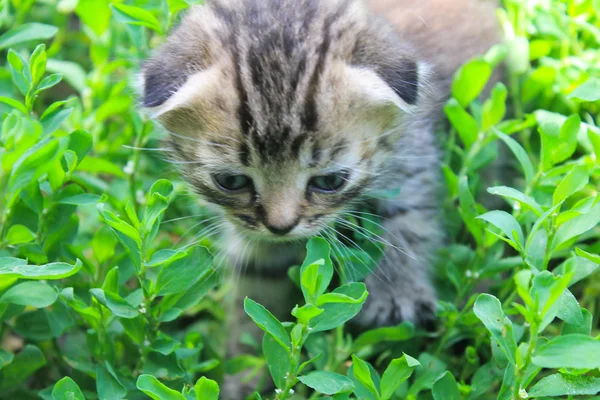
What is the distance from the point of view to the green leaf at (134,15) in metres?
1.83

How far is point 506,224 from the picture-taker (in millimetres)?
1420

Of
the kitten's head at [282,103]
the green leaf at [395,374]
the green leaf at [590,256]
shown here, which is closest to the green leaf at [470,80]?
the kitten's head at [282,103]

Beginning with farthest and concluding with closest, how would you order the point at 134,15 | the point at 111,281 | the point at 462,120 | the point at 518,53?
1. the point at 518,53
2. the point at 462,120
3. the point at 134,15
4. the point at 111,281

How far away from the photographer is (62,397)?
1359 mm

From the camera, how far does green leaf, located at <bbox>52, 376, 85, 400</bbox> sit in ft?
4.43

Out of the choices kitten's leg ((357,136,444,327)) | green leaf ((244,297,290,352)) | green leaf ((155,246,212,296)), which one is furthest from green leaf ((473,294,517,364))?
kitten's leg ((357,136,444,327))

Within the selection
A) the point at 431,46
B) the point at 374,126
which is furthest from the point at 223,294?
the point at 431,46

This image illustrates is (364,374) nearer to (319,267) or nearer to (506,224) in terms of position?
(319,267)

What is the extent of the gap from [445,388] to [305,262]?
1.31 feet

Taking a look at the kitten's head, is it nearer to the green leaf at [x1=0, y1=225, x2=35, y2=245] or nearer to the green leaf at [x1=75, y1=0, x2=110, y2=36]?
the green leaf at [x1=0, y1=225, x2=35, y2=245]

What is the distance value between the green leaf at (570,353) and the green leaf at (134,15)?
48.9 inches

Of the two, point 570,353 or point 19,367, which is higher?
point 570,353

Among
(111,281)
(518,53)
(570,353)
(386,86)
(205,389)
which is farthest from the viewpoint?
(518,53)

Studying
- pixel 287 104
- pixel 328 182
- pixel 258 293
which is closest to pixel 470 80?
pixel 328 182
